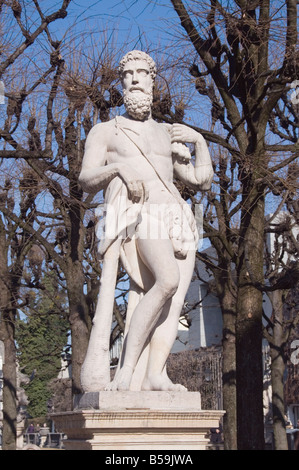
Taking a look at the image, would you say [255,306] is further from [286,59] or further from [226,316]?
[226,316]

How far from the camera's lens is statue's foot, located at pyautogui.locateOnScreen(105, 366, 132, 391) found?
7047 millimetres

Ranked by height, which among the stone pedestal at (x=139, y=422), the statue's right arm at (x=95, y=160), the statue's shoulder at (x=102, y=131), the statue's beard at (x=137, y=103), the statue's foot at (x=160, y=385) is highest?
the statue's beard at (x=137, y=103)

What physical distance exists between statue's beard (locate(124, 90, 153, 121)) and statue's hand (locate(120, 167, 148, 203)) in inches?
23.2

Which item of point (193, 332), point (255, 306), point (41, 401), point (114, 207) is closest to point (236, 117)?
point (255, 306)

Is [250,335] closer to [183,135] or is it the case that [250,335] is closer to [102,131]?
[183,135]

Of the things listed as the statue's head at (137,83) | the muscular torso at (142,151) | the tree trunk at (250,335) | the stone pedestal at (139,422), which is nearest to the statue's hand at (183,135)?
the muscular torso at (142,151)

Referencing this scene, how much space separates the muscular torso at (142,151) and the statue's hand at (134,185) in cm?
9

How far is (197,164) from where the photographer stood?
8234 mm

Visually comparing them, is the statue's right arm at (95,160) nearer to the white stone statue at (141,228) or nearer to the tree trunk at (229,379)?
the white stone statue at (141,228)

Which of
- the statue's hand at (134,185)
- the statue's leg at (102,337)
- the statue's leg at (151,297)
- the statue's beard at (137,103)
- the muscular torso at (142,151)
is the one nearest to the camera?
the statue's leg at (102,337)

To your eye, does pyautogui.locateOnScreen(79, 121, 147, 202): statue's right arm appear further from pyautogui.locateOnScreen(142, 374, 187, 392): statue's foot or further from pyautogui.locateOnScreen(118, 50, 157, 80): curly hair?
pyautogui.locateOnScreen(142, 374, 187, 392): statue's foot

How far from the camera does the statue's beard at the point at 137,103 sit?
7.91m

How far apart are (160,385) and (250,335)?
13.2 ft

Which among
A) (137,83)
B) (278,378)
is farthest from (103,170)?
(278,378)
